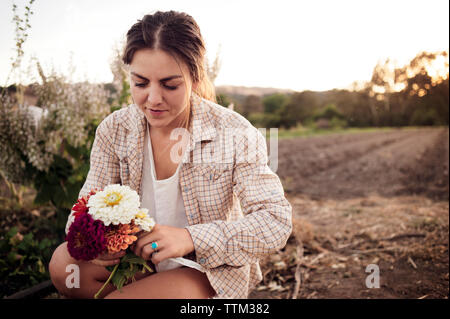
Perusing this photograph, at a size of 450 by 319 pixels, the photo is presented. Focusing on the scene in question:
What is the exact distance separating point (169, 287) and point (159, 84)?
886 millimetres

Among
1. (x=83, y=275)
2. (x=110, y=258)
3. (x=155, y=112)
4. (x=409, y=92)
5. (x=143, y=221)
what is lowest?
(x=83, y=275)

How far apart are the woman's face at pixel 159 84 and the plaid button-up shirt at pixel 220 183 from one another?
18 cm

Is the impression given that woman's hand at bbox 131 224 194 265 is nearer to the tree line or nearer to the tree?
the tree line

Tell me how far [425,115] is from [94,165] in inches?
247

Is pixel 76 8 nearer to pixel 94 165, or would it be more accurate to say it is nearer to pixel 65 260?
pixel 94 165

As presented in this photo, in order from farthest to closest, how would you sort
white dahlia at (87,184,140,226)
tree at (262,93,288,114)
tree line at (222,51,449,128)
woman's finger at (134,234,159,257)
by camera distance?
tree at (262,93,288,114)
tree line at (222,51,449,128)
woman's finger at (134,234,159,257)
white dahlia at (87,184,140,226)

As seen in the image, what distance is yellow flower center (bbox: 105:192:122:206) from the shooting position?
4.08 ft

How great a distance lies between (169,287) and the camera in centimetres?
146

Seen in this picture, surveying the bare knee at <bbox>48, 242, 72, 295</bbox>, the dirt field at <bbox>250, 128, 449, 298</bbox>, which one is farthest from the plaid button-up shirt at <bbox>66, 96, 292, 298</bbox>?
the dirt field at <bbox>250, 128, 449, 298</bbox>

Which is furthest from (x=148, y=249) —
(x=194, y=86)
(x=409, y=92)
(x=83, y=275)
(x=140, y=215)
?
(x=409, y=92)

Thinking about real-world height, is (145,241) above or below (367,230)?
above

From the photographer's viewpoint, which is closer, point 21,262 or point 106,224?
point 106,224

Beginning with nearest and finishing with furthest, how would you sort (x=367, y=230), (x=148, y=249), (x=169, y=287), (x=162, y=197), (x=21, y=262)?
(x=148, y=249) < (x=169, y=287) < (x=162, y=197) < (x=21, y=262) < (x=367, y=230)

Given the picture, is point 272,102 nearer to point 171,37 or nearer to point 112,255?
point 171,37
